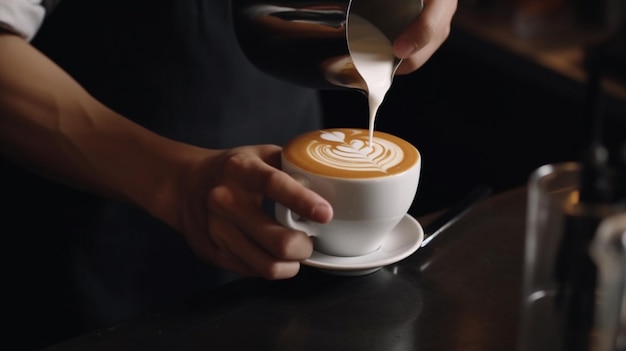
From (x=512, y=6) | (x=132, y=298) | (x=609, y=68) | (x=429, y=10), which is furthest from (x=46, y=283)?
(x=512, y=6)

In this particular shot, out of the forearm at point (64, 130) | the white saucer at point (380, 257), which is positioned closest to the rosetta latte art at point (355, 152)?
the white saucer at point (380, 257)

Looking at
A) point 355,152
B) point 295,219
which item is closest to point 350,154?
point 355,152

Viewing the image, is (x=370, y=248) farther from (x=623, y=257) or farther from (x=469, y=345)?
(x=623, y=257)

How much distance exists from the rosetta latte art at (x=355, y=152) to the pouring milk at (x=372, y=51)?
2 cm

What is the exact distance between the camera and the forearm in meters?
1.25

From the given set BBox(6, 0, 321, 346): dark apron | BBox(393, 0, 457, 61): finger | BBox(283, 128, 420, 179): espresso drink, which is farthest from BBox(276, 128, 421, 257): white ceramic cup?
BBox(6, 0, 321, 346): dark apron

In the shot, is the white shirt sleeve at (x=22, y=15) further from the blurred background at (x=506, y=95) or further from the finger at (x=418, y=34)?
the blurred background at (x=506, y=95)

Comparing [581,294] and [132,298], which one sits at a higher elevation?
[581,294]

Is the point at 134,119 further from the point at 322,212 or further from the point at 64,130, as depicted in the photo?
the point at 322,212

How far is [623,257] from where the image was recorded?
82 centimetres

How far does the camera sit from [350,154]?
3.81 ft

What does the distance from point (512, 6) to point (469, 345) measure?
1821 mm

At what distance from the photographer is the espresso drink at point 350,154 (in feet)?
3.67

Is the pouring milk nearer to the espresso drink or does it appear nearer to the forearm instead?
the espresso drink
